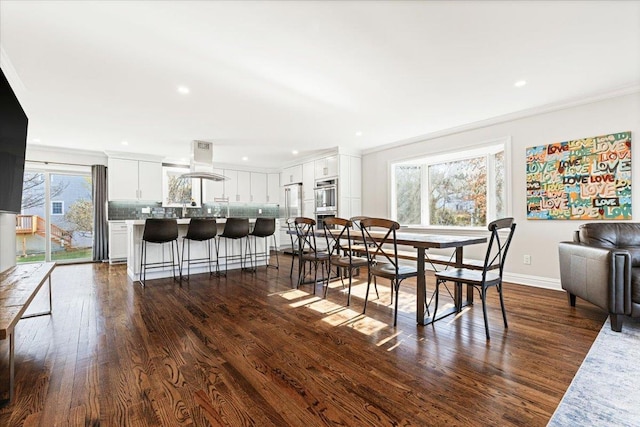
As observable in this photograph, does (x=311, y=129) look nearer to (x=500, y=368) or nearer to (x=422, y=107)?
(x=422, y=107)

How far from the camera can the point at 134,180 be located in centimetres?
652

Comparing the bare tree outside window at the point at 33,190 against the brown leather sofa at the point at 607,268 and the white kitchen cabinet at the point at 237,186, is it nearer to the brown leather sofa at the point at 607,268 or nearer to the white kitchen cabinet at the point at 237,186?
the white kitchen cabinet at the point at 237,186

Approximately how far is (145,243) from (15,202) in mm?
1590

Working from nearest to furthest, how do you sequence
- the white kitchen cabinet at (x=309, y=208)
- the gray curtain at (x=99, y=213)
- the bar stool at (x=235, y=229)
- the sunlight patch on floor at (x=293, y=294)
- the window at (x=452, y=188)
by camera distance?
the sunlight patch on floor at (x=293, y=294)
the window at (x=452, y=188)
the bar stool at (x=235, y=229)
the gray curtain at (x=99, y=213)
the white kitchen cabinet at (x=309, y=208)

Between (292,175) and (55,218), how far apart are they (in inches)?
206

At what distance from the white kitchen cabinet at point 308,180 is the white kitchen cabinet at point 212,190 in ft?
7.62

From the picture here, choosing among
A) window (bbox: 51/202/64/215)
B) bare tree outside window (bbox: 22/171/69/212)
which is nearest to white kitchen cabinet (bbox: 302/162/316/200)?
window (bbox: 51/202/64/215)

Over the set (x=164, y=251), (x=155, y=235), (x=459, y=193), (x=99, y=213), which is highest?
(x=459, y=193)

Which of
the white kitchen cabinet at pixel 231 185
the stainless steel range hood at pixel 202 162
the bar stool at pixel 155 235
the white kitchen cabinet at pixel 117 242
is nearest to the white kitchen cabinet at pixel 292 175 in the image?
the white kitchen cabinet at pixel 231 185

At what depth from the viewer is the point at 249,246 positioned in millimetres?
5285

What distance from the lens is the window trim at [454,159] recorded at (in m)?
4.14

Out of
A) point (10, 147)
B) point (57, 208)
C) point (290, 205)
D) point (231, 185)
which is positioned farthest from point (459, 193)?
point (57, 208)

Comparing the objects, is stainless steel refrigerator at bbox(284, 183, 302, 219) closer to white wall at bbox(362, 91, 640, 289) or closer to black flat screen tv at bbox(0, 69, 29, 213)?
white wall at bbox(362, 91, 640, 289)

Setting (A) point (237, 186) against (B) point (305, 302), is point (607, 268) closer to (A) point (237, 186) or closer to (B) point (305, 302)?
(B) point (305, 302)
